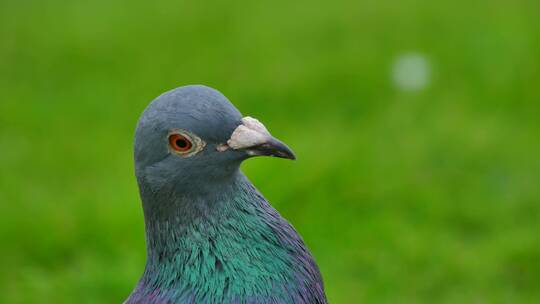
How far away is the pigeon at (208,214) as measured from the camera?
2.46 metres

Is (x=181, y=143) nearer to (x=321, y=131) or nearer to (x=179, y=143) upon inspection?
(x=179, y=143)

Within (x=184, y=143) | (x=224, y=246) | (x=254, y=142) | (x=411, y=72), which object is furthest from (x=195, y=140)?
(x=411, y=72)

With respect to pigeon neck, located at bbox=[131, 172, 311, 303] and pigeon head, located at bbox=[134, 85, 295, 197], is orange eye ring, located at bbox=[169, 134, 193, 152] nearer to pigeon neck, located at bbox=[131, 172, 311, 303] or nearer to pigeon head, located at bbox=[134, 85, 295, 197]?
pigeon head, located at bbox=[134, 85, 295, 197]

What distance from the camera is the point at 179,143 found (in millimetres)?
2475

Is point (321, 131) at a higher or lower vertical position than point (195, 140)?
higher

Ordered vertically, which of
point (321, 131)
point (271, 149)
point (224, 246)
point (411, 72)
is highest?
point (411, 72)

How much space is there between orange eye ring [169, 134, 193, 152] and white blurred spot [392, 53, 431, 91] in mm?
3505

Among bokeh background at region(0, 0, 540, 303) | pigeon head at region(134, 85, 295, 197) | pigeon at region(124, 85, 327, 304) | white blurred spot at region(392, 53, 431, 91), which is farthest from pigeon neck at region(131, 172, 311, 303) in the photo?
white blurred spot at region(392, 53, 431, 91)

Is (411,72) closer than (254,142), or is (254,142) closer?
(254,142)

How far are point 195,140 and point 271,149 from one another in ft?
0.69

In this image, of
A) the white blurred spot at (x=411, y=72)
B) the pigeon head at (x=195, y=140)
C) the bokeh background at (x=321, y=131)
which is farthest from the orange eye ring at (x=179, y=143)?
the white blurred spot at (x=411, y=72)

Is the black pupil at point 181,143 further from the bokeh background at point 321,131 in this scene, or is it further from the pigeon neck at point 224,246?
the bokeh background at point 321,131

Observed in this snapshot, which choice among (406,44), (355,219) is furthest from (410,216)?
(406,44)

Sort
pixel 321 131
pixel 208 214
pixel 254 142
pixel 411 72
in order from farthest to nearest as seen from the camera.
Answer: pixel 411 72 < pixel 321 131 < pixel 208 214 < pixel 254 142
